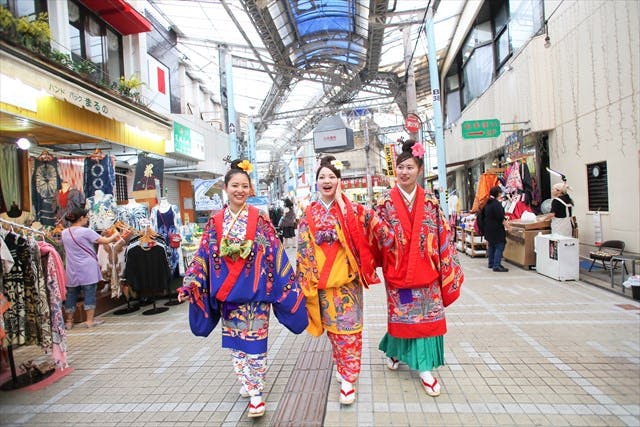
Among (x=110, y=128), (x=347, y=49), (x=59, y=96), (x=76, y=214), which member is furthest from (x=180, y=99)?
(x=76, y=214)

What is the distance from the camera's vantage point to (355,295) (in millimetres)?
2631

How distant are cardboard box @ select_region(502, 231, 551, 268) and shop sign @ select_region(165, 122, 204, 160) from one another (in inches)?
307

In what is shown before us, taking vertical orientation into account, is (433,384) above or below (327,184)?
below

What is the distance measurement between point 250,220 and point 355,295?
900 mm

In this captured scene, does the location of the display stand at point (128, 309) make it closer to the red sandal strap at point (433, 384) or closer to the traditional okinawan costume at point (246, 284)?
the traditional okinawan costume at point (246, 284)

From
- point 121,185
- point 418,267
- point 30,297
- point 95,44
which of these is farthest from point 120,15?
point 418,267

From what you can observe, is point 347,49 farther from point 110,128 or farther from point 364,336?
point 364,336

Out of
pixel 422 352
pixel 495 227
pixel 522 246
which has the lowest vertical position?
pixel 422 352

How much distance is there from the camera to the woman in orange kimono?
2559 mm

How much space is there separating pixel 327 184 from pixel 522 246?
5.59 meters

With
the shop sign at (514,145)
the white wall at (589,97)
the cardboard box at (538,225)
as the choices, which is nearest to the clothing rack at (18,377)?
the cardboard box at (538,225)

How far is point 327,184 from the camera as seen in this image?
8.78ft

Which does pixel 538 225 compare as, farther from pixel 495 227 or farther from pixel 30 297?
pixel 30 297

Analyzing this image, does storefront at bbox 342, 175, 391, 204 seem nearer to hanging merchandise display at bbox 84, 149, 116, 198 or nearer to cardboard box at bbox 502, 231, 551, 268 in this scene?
cardboard box at bbox 502, 231, 551, 268
